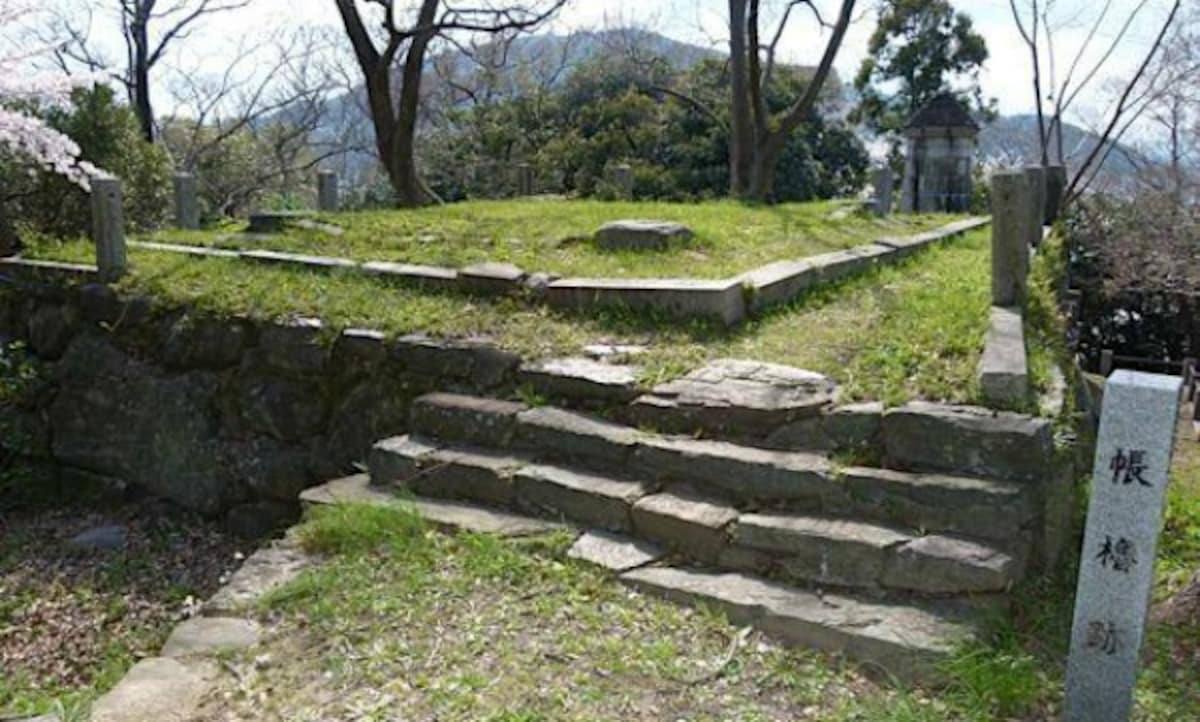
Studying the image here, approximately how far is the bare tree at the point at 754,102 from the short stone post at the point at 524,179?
4.68 meters

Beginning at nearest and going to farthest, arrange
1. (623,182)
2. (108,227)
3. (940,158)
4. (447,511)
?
1. (447,511)
2. (108,227)
3. (623,182)
4. (940,158)

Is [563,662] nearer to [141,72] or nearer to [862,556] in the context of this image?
[862,556]

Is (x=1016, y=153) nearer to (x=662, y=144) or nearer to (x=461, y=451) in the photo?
(x=662, y=144)

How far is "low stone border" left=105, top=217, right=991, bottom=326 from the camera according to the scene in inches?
198

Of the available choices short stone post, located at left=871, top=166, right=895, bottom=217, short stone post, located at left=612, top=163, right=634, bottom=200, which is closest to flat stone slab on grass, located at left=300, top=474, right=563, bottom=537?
short stone post, located at left=612, top=163, right=634, bottom=200

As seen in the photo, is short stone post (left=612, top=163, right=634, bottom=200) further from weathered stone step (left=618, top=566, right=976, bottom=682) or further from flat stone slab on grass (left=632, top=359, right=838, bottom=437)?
weathered stone step (left=618, top=566, right=976, bottom=682)

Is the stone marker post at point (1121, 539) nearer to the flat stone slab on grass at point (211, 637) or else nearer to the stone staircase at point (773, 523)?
the stone staircase at point (773, 523)

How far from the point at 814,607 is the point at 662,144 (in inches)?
663

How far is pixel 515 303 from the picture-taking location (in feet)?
17.9

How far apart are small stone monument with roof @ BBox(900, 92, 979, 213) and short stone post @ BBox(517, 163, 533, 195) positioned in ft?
22.7

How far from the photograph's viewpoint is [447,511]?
3775 mm

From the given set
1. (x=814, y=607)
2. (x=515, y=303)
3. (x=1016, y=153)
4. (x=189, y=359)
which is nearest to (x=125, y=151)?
(x=189, y=359)

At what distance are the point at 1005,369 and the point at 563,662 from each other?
2006 millimetres

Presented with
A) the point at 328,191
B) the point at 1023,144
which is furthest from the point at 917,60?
Answer: the point at 328,191
